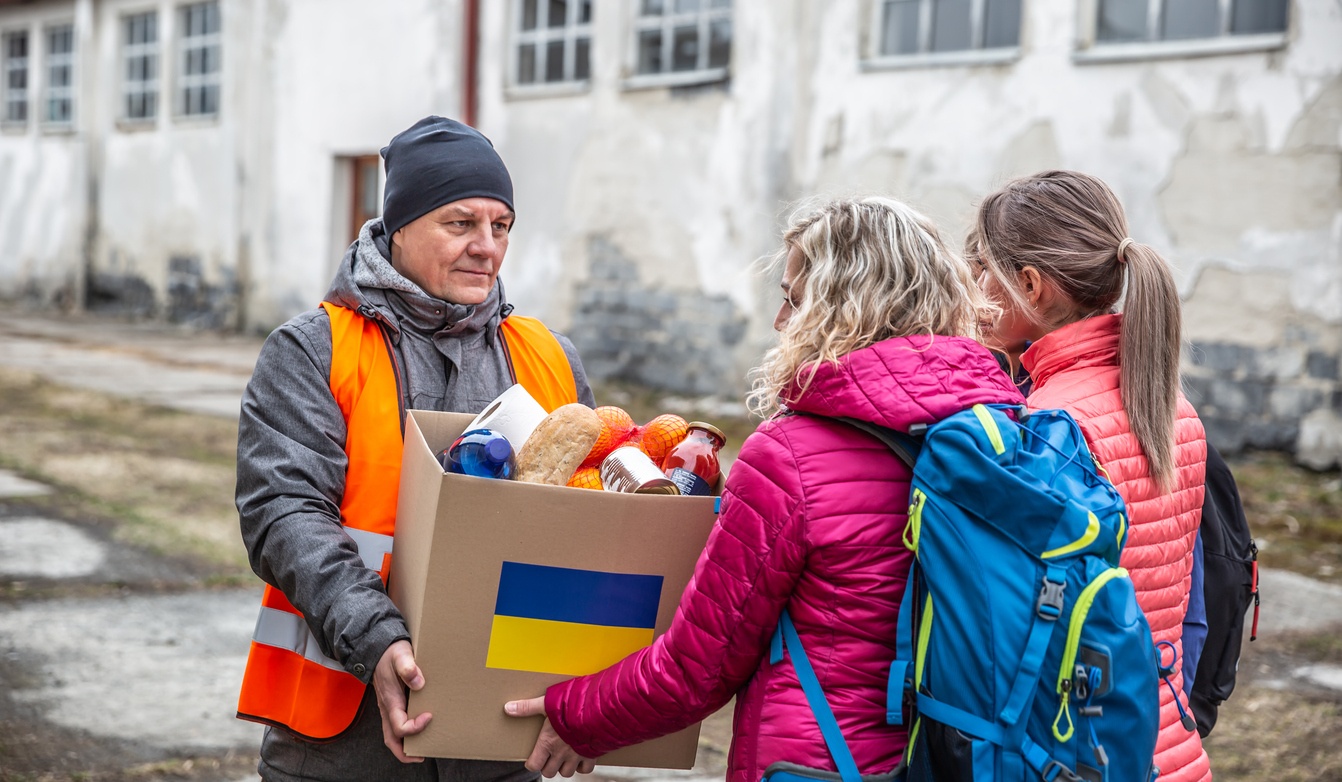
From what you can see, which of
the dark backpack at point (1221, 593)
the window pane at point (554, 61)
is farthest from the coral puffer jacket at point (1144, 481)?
the window pane at point (554, 61)

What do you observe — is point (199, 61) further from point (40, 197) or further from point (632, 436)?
point (632, 436)

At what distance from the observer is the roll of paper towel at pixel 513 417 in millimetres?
1923

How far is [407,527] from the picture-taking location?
1892 mm

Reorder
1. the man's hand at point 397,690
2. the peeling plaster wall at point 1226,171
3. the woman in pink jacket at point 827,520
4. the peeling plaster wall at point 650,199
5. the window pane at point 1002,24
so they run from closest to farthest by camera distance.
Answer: the woman in pink jacket at point 827,520 < the man's hand at point 397,690 < the peeling plaster wall at point 1226,171 < the window pane at point 1002,24 < the peeling plaster wall at point 650,199

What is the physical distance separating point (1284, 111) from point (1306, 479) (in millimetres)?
2344

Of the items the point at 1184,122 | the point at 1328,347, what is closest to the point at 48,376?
the point at 1184,122

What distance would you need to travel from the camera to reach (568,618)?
71.9 inches

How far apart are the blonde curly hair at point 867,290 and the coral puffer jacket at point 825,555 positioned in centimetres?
5

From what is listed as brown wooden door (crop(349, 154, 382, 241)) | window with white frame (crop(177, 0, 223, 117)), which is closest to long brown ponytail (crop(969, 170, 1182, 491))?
brown wooden door (crop(349, 154, 382, 241))

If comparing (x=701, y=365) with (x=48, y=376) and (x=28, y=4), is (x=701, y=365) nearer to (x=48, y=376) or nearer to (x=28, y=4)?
(x=48, y=376)

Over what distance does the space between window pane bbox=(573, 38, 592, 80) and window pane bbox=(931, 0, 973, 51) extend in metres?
3.63

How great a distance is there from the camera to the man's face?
2.13 metres

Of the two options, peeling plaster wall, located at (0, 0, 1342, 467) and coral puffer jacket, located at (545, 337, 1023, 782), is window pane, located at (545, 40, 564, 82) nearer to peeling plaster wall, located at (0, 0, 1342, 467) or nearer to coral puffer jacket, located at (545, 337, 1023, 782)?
peeling plaster wall, located at (0, 0, 1342, 467)

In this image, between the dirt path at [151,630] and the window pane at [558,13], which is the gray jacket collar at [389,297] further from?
the window pane at [558,13]
